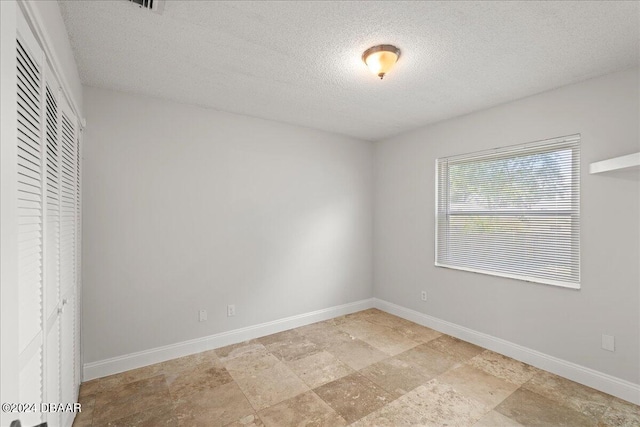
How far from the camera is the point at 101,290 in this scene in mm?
2734

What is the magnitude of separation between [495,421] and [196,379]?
7.85 ft

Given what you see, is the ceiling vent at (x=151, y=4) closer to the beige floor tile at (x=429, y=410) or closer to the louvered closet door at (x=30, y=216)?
the louvered closet door at (x=30, y=216)

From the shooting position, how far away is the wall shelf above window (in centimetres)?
211

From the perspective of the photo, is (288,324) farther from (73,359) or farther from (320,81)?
(320,81)

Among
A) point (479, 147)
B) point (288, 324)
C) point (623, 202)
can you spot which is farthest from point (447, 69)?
point (288, 324)

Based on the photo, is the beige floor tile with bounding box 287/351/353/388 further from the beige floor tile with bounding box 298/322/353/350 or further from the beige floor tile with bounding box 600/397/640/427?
the beige floor tile with bounding box 600/397/640/427

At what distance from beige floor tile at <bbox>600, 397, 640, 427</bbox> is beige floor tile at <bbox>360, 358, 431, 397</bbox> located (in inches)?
47.6

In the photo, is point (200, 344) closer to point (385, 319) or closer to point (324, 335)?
point (324, 335)

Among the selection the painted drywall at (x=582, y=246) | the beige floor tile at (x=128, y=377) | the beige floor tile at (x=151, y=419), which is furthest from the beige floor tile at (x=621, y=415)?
the beige floor tile at (x=128, y=377)

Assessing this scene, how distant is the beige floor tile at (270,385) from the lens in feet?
7.84

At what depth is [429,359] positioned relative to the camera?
9.99ft

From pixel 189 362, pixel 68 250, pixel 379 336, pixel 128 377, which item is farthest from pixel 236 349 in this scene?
pixel 68 250

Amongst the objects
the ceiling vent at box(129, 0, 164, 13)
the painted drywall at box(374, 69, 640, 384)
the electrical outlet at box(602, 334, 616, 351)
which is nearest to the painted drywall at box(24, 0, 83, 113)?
the ceiling vent at box(129, 0, 164, 13)

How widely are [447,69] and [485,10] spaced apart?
685 millimetres
